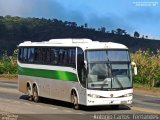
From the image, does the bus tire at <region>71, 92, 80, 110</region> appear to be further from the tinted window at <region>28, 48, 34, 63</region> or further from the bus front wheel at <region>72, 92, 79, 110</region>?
the tinted window at <region>28, 48, 34, 63</region>

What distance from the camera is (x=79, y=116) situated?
21000mm

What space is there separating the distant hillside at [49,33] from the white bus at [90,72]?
83532mm

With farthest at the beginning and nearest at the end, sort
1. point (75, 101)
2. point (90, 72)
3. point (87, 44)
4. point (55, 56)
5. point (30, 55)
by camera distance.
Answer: point (30, 55) < point (55, 56) < point (75, 101) < point (87, 44) < point (90, 72)

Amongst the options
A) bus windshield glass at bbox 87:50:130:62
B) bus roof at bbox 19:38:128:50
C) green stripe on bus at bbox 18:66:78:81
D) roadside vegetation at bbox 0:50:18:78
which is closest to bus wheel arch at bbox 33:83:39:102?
green stripe on bus at bbox 18:66:78:81

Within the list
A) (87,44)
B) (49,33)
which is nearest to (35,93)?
(87,44)

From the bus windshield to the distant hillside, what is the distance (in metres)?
86.1

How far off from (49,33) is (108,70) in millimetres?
98705

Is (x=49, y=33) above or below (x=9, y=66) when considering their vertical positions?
above

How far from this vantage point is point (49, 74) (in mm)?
27156

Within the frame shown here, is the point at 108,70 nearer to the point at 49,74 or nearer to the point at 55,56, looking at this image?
the point at 55,56

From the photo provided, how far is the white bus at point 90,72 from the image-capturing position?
76.1 feet

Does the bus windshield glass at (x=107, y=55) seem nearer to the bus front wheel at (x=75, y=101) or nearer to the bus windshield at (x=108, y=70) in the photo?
the bus windshield at (x=108, y=70)

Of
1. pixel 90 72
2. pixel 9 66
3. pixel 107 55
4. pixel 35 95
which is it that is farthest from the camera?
pixel 9 66

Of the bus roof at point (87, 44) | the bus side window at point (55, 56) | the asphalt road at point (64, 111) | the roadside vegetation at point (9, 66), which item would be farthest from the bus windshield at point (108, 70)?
the roadside vegetation at point (9, 66)
